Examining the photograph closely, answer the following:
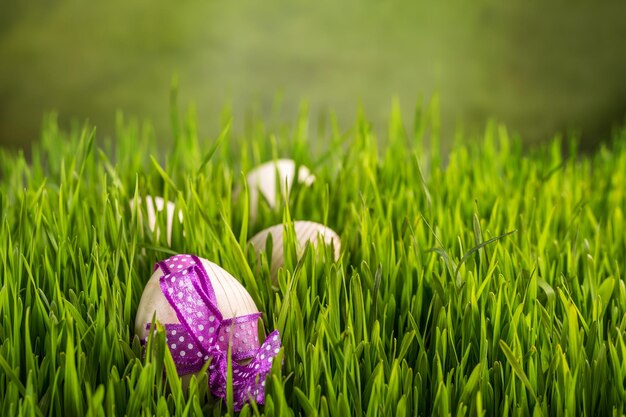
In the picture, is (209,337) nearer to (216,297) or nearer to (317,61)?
(216,297)

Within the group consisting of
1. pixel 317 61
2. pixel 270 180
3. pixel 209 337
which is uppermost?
pixel 317 61

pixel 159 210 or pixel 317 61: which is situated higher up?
pixel 317 61

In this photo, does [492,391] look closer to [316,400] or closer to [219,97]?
[316,400]

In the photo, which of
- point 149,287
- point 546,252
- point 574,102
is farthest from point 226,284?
point 574,102

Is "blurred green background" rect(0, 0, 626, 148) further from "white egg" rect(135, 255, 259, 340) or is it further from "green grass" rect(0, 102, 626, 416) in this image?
"white egg" rect(135, 255, 259, 340)

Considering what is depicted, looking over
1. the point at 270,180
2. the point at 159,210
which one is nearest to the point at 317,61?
the point at 270,180

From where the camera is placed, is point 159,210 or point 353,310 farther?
point 159,210
